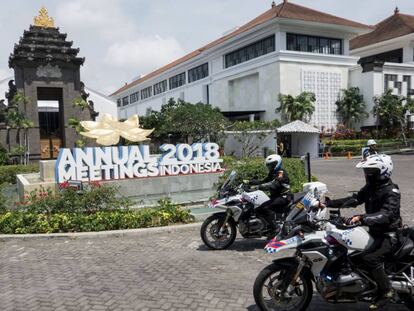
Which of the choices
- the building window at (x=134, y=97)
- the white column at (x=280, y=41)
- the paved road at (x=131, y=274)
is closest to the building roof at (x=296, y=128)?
the white column at (x=280, y=41)

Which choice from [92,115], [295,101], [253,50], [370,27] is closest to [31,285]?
[92,115]

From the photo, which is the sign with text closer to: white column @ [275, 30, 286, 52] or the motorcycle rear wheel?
the motorcycle rear wheel

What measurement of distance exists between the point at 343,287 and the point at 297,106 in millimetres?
33222

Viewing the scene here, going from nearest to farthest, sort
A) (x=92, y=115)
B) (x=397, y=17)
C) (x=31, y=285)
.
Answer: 1. (x=31, y=285)
2. (x=92, y=115)
3. (x=397, y=17)

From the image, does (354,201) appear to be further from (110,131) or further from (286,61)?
(286,61)

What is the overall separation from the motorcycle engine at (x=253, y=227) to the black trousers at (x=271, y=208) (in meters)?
0.14

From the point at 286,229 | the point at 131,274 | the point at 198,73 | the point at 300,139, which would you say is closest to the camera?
the point at 286,229

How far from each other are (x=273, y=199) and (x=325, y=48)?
120ft

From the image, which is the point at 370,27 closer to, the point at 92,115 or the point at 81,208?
the point at 92,115

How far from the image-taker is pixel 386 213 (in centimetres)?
410

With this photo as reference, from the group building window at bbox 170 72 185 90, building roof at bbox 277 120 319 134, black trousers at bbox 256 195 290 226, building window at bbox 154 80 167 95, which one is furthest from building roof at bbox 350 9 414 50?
black trousers at bbox 256 195 290 226

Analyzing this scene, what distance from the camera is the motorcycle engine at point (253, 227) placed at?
22.5ft

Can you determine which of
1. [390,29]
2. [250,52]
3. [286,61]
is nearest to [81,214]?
[286,61]

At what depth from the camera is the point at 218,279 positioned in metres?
5.60
